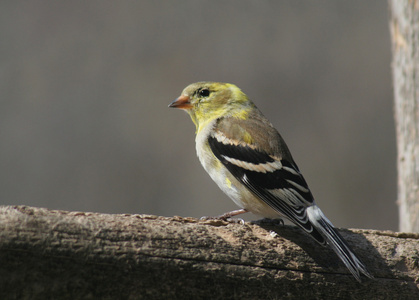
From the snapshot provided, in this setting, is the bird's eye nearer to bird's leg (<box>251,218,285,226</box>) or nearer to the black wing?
the black wing

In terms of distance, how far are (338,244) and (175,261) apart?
90 cm

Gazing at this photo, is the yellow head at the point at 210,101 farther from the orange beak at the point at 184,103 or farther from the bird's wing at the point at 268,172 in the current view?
the bird's wing at the point at 268,172

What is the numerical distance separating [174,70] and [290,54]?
5.02 ft

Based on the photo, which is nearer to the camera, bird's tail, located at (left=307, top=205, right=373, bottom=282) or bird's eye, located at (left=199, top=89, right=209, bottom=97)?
bird's tail, located at (left=307, top=205, right=373, bottom=282)

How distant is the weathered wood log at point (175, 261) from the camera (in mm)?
2260

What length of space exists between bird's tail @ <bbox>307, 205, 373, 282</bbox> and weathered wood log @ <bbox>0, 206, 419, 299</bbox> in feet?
0.27

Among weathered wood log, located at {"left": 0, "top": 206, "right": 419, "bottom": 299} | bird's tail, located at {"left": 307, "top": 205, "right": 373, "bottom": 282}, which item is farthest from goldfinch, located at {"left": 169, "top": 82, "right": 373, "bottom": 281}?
weathered wood log, located at {"left": 0, "top": 206, "right": 419, "bottom": 299}

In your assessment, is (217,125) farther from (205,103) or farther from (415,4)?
(415,4)

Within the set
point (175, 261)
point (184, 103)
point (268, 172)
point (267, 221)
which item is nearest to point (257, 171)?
point (268, 172)

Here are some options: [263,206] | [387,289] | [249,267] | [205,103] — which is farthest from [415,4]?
[249,267]

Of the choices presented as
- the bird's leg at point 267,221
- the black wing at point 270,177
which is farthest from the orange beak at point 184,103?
the bird's leg at point 267,221

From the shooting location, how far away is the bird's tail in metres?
2.65

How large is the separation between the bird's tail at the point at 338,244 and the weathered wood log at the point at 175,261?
83mm

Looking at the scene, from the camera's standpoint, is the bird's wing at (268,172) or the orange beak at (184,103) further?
the orange beak at (184,103)
